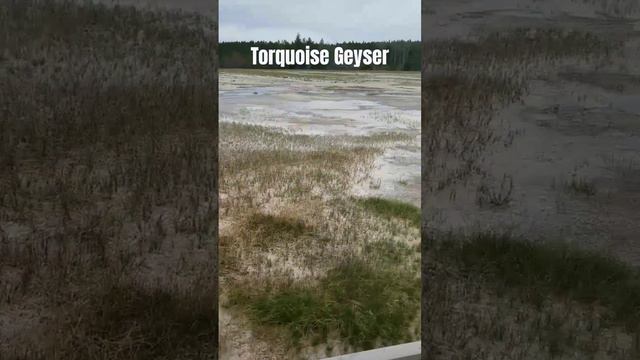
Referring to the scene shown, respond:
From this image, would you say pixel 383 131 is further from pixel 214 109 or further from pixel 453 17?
pixel 214 109

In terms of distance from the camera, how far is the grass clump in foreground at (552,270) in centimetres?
249

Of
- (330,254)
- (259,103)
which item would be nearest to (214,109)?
(259,103)

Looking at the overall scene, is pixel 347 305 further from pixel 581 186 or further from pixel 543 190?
pixel 581 186

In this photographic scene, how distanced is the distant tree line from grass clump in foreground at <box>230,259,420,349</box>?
1.02m

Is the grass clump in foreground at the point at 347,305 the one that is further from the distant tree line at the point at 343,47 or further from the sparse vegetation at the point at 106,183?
the distant tree line at the point at 343,47

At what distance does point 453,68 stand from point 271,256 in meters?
1.18

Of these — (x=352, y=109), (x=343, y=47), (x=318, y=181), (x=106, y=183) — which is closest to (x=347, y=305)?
(x=318, y=181)

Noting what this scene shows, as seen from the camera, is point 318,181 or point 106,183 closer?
point 106,183

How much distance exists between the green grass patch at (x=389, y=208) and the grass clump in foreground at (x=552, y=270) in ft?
2.58

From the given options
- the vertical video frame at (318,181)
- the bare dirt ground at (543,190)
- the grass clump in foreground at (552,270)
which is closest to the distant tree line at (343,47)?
the vertical video frame at (318,181)

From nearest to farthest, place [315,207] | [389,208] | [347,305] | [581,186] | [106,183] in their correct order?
[106,183] < [581,186] < [347,305] < [315,207] < [389,208]

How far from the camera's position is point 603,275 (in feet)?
8.27

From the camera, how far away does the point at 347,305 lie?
10.1 ft

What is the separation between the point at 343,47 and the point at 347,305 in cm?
129
